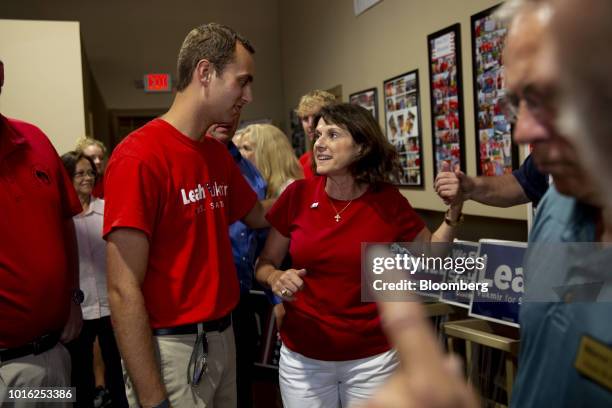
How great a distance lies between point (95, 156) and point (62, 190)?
9.31ft

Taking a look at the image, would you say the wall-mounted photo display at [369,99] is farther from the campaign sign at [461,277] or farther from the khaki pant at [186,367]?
the khaki pant at [186,367]

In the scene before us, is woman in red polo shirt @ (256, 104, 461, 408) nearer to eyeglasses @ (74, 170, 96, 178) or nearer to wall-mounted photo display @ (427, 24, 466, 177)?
wall-mounted photo display @ (427, 24, 466, 177)

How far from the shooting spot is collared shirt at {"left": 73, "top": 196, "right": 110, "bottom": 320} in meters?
3.42

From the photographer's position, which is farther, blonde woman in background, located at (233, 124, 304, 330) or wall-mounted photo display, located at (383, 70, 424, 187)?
wall-mounted photo display, located at (383, 70, 424, 187)

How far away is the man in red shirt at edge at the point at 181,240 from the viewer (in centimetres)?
154

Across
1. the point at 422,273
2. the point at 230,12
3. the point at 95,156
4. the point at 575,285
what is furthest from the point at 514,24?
the point at 230,12

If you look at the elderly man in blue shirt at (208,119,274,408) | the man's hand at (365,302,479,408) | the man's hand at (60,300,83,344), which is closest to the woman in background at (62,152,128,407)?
the elderly man in blue shirt at (208,119,274,408)

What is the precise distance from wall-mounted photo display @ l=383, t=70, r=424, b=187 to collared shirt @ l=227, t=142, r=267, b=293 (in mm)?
2108

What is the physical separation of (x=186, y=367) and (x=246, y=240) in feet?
3.24

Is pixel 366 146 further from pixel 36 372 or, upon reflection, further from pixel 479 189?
pixel 36 372

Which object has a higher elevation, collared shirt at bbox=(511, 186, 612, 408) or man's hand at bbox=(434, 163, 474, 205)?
man's hand at bbox=(434, 163, 474, 205)

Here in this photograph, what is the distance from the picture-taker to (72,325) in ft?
6.50

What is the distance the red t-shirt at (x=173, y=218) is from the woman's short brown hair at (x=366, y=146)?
59cm

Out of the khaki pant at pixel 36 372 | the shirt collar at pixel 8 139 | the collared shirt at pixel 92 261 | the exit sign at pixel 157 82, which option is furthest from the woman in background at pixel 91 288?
the exit sign at pixel 157 82
